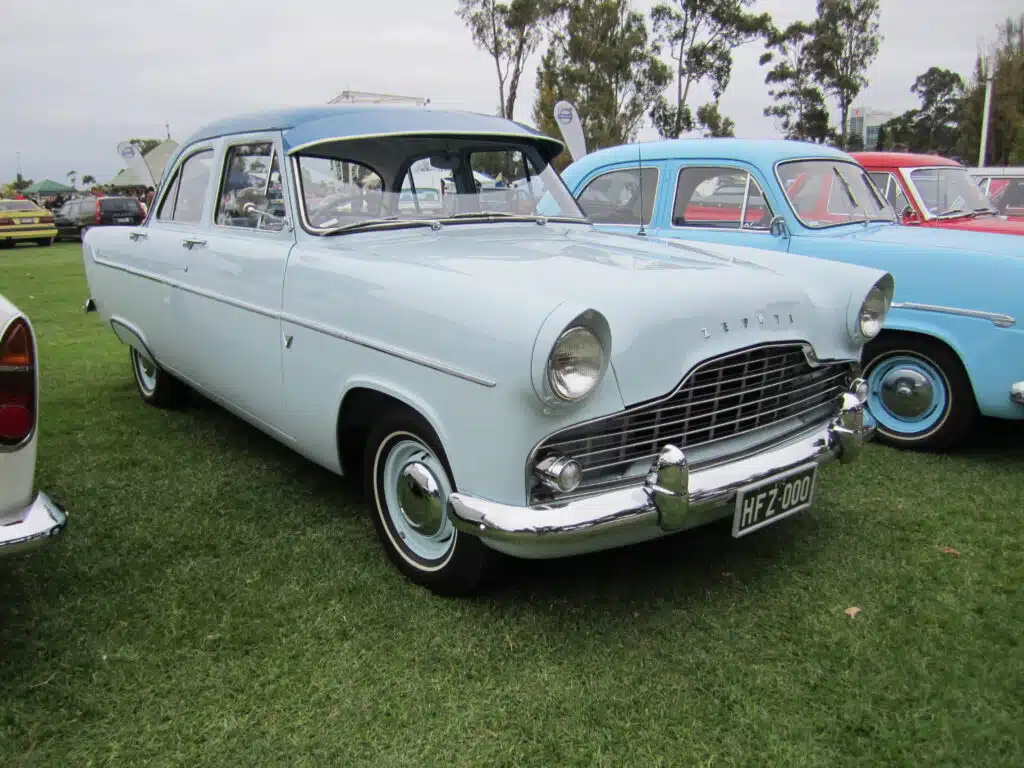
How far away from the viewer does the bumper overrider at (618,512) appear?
2146 mm

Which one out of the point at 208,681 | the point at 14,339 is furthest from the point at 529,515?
the point at 14,339

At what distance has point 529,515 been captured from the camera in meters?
2.16

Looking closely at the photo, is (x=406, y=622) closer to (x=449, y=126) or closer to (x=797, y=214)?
(x=449, y=126)

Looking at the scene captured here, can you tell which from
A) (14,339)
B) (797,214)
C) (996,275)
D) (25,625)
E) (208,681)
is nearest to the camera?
(14,339)

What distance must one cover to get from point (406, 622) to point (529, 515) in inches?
28.0

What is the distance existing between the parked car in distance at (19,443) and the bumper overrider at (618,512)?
112cm

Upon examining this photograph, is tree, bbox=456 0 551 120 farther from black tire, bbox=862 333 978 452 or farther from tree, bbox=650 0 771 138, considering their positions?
black tire, bbox=862 333 978 452

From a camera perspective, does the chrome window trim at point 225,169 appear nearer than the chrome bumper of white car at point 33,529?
No

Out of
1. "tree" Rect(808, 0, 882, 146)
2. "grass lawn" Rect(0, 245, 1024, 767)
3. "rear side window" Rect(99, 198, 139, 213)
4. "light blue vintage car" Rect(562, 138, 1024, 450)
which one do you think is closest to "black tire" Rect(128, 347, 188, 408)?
"grass lawn" Rect(0, 245, 1024, 767)

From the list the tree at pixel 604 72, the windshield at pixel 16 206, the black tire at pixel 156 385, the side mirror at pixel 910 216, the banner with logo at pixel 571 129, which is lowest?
the black tire at pixel 156 385

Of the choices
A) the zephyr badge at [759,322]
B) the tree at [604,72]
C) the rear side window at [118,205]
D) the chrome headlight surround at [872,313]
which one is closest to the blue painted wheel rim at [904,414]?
the chrome headlight surround at [872,313]

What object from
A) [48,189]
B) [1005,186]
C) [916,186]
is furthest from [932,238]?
[48,189]

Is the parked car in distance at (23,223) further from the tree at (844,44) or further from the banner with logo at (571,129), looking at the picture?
the tree at (844,44)

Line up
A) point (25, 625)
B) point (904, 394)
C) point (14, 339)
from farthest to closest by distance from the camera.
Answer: point (904, 394) → point (25, 625) → point (14, 339)
